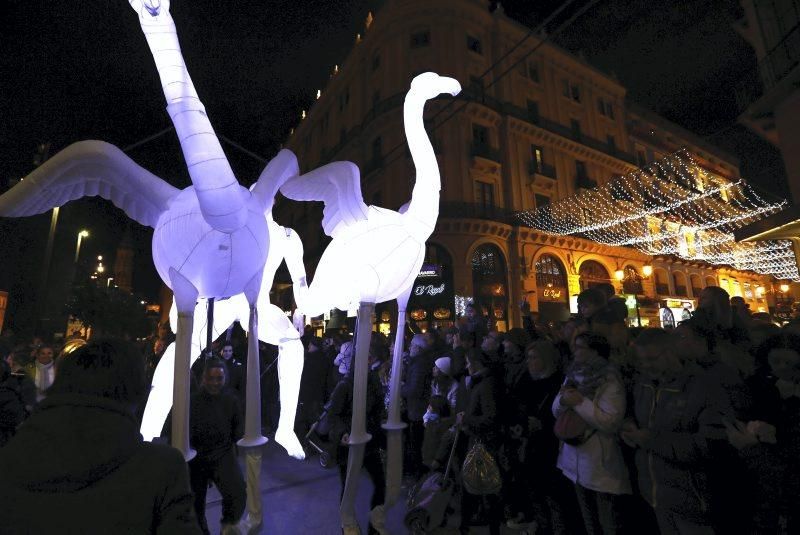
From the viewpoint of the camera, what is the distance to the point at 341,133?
2222 centimetres

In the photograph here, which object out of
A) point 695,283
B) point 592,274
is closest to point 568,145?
point 592,274

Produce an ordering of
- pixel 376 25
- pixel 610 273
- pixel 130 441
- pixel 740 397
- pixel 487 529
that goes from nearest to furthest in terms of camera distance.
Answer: pixel 130 441
pixel 740 397
pixel 487 529
pixel 376 25
pixel 610 273

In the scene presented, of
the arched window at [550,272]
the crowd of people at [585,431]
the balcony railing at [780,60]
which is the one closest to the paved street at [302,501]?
the crowd of people at [585,431]

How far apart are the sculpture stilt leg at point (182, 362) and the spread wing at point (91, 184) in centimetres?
58

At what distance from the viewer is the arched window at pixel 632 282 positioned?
20.8m

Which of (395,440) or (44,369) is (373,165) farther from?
(395,440)

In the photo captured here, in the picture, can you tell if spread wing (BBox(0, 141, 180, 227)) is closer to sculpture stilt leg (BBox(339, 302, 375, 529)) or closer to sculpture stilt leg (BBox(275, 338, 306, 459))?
sculpture stilt leg (BBox(275, 338, 306, 459))

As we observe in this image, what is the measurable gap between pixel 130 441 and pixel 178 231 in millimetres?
1755

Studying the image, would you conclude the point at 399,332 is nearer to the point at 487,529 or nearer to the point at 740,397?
the point at 487,529

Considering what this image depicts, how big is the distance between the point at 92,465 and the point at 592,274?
2255 cm

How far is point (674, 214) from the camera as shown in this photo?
573 inches

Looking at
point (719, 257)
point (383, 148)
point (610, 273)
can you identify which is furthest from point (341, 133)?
point (719, 257)

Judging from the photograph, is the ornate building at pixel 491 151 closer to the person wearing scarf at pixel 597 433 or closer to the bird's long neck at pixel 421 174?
the bird's long neck at pixel 421 174

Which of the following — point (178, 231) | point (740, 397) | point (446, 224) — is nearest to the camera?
point (740, 397)
